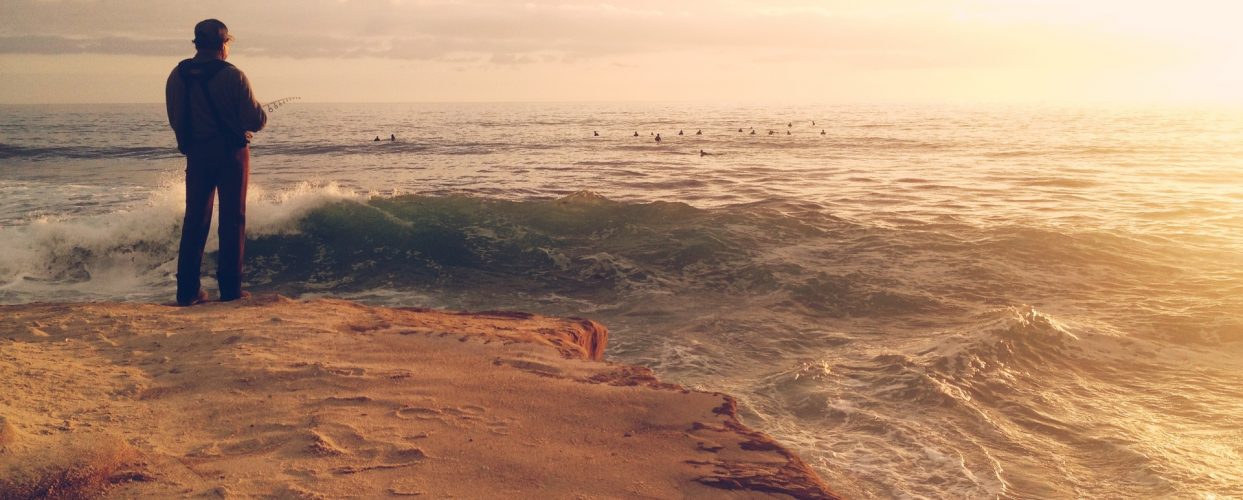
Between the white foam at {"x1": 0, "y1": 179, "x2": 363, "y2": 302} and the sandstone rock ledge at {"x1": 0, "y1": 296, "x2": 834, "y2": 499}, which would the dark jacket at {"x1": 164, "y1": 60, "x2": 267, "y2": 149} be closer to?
the sandstone rock ledge at {"x1": 0, "y1": 296, "x2": 834, "y2": 499}

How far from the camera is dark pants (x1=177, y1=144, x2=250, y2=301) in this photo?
5832 mm

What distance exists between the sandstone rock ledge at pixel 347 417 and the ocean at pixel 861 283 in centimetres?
118

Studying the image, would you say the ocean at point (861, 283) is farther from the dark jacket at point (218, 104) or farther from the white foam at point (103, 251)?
the dark jacket at point (218, 104)

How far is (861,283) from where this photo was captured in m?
8.80

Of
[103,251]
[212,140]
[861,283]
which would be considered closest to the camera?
[212,140]

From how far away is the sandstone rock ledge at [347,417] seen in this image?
9.79 feet

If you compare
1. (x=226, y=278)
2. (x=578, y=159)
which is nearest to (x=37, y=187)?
(x=578, y=159)

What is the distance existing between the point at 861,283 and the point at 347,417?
6.65 m

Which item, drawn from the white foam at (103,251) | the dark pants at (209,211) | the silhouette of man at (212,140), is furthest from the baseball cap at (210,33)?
the white foam at (103,251)

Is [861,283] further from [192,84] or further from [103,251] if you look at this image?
[103,251]

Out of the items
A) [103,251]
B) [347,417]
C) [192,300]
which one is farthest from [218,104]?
[103,251]

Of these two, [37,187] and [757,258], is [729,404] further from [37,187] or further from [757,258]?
[37,187]

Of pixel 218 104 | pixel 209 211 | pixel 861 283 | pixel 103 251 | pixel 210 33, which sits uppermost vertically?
pixel 210 33

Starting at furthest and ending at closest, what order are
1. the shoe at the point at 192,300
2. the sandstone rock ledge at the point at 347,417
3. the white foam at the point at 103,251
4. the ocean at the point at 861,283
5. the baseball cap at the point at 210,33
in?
the white foam at the point at 103,251 < the shoe at the point at 192,300 < the baseball cap at the point at 210,33 < the ocean at the point at 861,283 < the sandstone rock ledge at the point at 347,417
